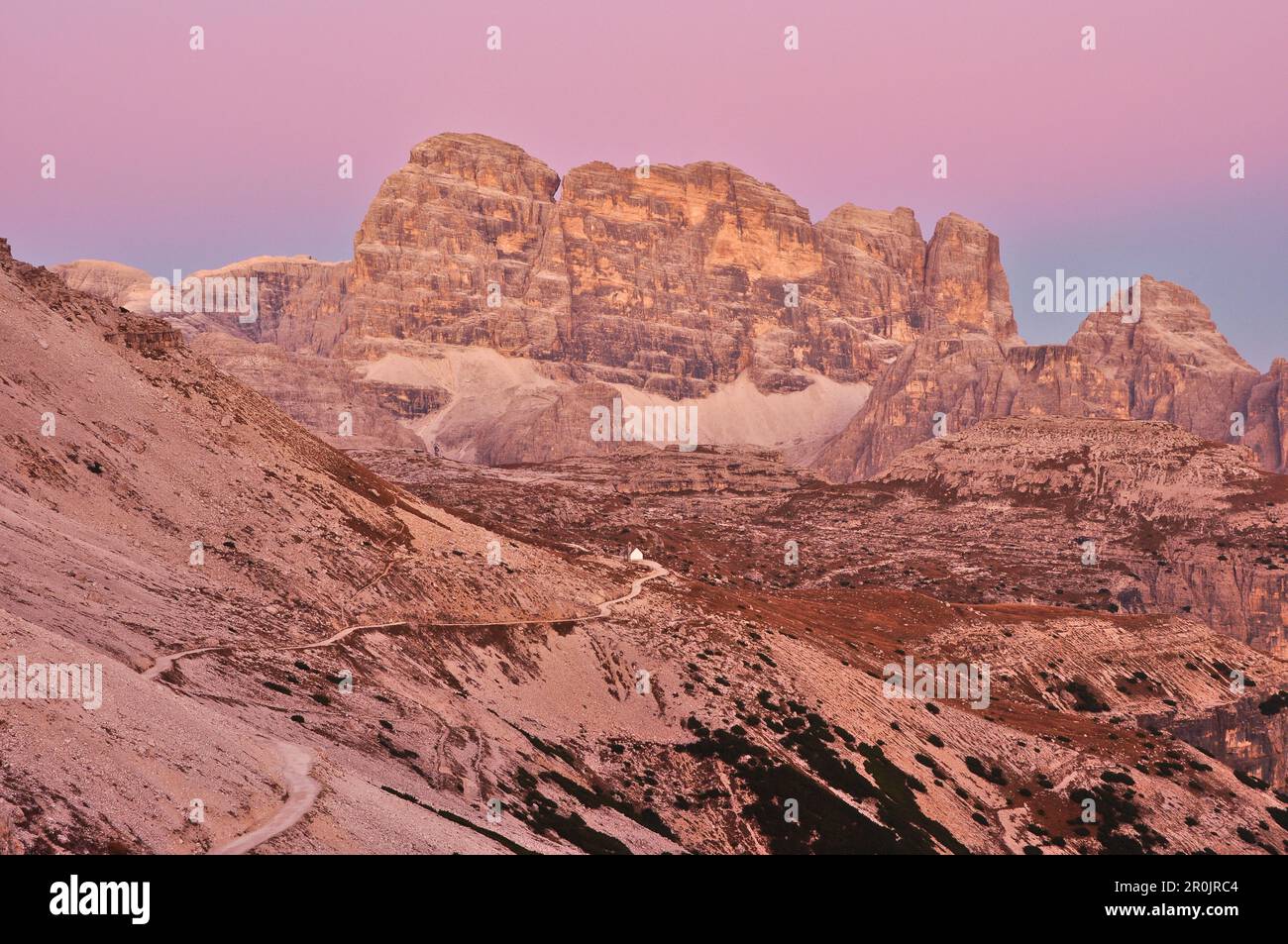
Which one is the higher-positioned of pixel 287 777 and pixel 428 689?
pixel 287 777

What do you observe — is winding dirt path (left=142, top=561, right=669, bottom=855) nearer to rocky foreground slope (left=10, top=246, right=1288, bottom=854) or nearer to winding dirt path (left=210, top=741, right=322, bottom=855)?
winding dirt path (left=210, top=741, right=322, bottom=855)

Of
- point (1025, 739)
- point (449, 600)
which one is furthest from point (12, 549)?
point (1025, 739)

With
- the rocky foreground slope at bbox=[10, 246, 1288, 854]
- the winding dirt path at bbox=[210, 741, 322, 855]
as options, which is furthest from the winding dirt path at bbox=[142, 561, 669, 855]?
the rocky foreground slope at bbox=[10, 246, 1288, 854]

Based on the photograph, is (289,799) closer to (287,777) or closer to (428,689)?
(287,777)

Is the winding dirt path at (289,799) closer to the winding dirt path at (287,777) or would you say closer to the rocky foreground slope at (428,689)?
the winding dirt path at (287,777)

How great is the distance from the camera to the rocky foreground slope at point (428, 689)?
46406 mm

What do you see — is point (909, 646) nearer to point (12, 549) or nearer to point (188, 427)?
point (188, 427)

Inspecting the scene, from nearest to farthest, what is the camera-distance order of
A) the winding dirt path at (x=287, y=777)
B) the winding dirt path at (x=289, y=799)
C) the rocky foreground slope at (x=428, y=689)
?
the winding dirt path at (x=289, y=799)
the winding dirt path at (x=287, y=777)
the rocky foreground slope at (x=428, y=689)

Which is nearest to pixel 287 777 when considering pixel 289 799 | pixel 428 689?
pixel 289 799

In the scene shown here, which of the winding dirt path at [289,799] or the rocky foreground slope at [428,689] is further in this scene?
the rocky foreground slope at [428,689]

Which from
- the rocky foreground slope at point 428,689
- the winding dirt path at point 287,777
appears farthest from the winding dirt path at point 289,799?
the rocky foreground slope at point 428,689

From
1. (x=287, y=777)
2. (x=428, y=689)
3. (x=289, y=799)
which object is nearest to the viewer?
(x=289, y=799)

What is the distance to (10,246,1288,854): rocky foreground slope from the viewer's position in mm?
46406

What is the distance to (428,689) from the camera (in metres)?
83.2
